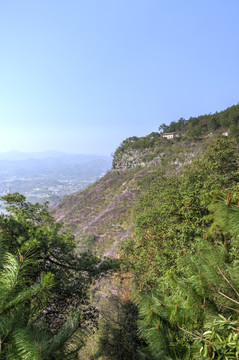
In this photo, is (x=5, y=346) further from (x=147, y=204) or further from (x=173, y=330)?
(x=147, y=204)

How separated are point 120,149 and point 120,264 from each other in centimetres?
3521

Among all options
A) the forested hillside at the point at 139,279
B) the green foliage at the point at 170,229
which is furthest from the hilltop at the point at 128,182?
the green foliage at the point at 170,229

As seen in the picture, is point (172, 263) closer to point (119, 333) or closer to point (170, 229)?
point (170, 229)

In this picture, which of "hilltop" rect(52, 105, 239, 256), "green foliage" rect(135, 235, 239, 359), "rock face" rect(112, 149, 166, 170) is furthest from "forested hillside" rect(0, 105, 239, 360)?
"rock face" rect(112, 149, 166, 170)

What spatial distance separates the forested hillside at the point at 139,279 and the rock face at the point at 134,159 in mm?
14048

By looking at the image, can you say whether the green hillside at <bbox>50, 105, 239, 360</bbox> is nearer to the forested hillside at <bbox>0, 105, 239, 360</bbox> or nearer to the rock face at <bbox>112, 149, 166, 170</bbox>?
the forested hillside at <bbox>0, 105, 239, 360</bbox>

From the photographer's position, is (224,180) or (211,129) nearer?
(224,180)

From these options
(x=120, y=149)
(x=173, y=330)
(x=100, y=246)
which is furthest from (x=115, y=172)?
(x=173, y=330)

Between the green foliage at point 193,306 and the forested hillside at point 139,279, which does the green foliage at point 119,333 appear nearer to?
the forested hillside at point 139,279

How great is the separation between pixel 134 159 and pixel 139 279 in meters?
29.4

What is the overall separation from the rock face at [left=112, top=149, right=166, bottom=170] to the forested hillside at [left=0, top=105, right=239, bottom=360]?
1405 centimetres

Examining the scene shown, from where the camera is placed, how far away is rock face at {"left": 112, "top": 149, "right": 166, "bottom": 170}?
101 ft

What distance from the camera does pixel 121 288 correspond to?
10477 mm

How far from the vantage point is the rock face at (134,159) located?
101ft
